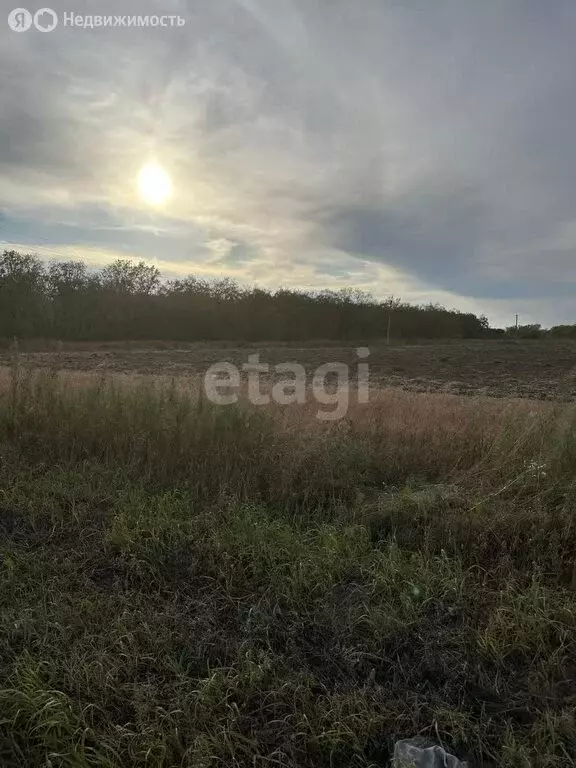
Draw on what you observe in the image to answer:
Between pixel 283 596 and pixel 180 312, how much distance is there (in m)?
50.0

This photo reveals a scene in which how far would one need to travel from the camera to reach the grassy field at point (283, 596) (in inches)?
82.8

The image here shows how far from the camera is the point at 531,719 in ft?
7.29

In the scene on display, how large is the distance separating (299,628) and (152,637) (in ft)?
2.58

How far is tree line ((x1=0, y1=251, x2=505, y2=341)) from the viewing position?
40.8 meters

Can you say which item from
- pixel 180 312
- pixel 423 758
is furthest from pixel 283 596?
pixel 180 312

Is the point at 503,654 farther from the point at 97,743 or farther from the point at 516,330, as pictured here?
the point at 516,330

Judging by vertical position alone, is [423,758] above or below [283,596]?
below

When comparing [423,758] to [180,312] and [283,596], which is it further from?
[180,312]

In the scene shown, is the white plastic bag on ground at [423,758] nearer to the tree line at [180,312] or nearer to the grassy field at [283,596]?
the grassy field at [283,596]

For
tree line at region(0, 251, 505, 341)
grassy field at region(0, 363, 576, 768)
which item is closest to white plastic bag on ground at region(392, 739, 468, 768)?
grassy field at region(0, 363, 576, 768)

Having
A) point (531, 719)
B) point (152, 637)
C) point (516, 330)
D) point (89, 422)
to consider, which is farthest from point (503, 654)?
point (516, 330)

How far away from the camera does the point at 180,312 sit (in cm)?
5088

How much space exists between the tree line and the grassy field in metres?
A: 38.3

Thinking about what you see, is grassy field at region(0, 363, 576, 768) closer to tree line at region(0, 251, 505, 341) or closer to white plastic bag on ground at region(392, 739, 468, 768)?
white plastic bag on ground at region(392, 739, 468, 768)
